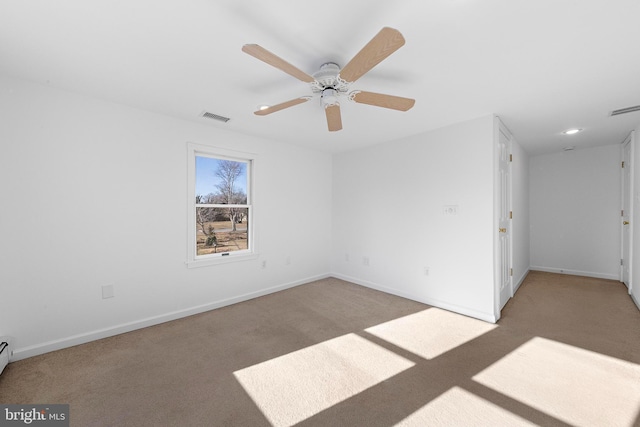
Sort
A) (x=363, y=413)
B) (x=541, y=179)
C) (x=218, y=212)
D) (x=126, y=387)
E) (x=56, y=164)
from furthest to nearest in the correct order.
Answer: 1. (x=541, y=179)
2. (x=218, y=212)
3. (x=56, y=164)
4. (x=126, y=387)
5. (x=363, y=413)

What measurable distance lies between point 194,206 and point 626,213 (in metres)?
6.57

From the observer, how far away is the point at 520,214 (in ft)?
14.9

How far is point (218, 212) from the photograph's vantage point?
3.69 meters

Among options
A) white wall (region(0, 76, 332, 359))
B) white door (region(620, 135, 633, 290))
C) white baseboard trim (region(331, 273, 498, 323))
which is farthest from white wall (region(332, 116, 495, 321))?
white door (region(620, 135, 633, 290))

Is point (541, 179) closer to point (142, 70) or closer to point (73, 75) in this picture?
point (142, 70)

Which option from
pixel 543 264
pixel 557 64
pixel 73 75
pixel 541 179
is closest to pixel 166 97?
pixel 73 75

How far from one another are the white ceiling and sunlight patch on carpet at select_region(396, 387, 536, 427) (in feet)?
7.89

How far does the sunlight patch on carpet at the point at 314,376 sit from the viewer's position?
174 centimetres

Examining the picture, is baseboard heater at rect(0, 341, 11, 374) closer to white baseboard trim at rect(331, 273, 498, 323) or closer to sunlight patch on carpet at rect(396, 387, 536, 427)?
sunlight patch on carpet at rect(396, 387, 536, 427)

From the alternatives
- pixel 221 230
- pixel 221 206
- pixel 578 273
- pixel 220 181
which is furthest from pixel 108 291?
pixel 578 273

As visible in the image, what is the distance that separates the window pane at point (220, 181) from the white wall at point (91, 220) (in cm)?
25

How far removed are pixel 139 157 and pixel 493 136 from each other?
13.2 feet

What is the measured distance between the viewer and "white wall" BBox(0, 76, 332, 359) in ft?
7.49

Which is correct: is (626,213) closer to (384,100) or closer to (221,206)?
(384,100)
